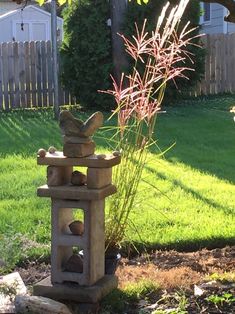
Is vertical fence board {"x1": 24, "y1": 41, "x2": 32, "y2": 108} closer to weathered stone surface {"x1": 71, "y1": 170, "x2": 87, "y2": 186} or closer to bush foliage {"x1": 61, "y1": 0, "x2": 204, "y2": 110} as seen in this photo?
bush foliage {"x1": 61, "y1": 0, "x2": 204, "y2": 110}

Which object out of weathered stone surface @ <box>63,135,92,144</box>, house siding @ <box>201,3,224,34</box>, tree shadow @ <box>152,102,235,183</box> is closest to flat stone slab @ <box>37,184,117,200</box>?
weathered stone surface @ <box>63,135,92,144</box>

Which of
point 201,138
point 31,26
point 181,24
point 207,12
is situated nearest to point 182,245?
point 201,138

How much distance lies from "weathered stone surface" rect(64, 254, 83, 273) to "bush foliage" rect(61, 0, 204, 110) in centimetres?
1007

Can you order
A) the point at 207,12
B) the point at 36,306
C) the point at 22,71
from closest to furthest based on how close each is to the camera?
the point at 36,306 → the point at 22,71 → the point at 207,12

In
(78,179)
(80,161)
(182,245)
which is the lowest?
(182,245)

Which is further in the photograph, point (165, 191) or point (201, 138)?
point (201, 138)

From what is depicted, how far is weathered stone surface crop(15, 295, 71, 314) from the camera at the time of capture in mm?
3193

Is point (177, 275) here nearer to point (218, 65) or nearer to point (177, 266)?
point (177, 266)

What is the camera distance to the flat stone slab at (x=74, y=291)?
139 inches

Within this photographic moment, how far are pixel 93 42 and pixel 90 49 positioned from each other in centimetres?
16

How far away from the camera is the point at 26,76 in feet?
50.3

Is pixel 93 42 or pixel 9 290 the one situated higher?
pixel 93 42

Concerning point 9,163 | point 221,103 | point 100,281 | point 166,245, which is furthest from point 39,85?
point 100,281

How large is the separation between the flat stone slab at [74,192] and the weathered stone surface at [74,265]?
14.7 inches
